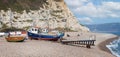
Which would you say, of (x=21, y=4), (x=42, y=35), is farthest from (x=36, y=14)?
(x=42, y=35)

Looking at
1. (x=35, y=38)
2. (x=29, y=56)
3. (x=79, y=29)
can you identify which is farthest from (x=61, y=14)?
(x=29, y=56)

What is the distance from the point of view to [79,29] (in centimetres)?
15575

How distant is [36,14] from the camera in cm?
13588

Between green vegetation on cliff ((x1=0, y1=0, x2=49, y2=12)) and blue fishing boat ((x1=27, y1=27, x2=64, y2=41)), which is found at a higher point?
green vegetation on cliff ((x1=0, y1=0, x2=49, y2=12))

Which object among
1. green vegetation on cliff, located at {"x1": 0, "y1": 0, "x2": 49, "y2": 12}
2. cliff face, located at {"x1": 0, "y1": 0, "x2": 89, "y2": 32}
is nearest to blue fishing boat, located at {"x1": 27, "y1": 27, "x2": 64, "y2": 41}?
cliff face, located at {"x1": 0, "y1": 0, "x2": 89, "y2": 32}

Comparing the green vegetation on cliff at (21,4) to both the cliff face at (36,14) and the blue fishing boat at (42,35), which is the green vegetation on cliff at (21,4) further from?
the blue fishing boat at (42,35)

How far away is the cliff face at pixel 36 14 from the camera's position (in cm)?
12533

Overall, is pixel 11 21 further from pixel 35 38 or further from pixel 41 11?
pixel 35 38

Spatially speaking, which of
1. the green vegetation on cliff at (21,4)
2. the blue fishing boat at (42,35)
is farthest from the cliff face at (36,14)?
the blue fishing boat at (42,35)

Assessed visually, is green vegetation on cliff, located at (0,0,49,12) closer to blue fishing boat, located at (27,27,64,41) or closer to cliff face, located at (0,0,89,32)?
cliff face, located at (0,0,89,32)

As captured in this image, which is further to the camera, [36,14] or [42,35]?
[36,14]

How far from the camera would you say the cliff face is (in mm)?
125331

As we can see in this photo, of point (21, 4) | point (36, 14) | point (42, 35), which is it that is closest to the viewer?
point (42, 35)

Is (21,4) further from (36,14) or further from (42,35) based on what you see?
(42,35)
